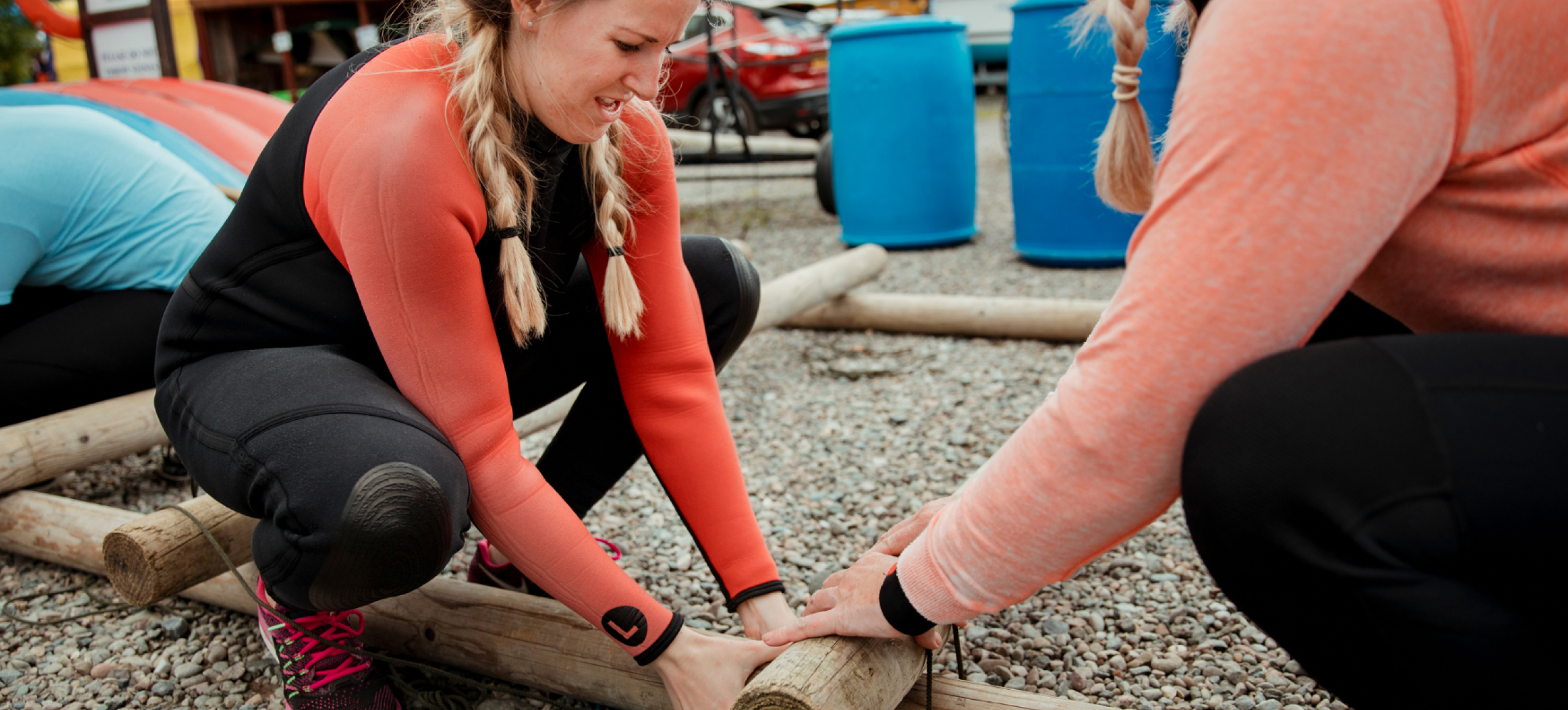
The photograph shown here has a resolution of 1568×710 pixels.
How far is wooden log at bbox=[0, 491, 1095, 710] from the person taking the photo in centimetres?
125

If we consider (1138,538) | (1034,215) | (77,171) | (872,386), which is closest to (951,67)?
(1034,215)

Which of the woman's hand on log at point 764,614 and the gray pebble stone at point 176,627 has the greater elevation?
the woman's hand on log at point 764,614

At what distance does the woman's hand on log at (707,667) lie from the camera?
123cm

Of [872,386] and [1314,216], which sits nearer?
[1314,216]

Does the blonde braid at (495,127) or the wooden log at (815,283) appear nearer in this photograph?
the blonde braid at (495,127)

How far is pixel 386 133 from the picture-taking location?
1153 millimetres

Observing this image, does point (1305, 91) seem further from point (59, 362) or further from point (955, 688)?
point (59, 362)

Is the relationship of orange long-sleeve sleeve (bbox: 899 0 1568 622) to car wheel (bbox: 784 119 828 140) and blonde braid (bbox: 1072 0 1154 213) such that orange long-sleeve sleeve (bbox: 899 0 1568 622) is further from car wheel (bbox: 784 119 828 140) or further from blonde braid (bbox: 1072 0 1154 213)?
car wheel (bbox: 784 119 828 140)

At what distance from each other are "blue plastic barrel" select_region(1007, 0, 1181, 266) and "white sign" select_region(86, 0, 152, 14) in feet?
13.5

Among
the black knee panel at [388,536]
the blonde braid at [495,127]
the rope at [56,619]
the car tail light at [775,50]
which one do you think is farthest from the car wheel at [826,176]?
the black knee panel at [388,536]

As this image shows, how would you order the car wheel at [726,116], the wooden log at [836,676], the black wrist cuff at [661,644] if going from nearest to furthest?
the wooden log at [836,676] < the black wrist cuff at [661,644] < the car wheel at [726,116]

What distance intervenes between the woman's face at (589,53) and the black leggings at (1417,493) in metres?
0.74

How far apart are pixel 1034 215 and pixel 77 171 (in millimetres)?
3484

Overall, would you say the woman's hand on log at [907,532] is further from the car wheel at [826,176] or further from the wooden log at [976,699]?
the car wheel at [826,176]
